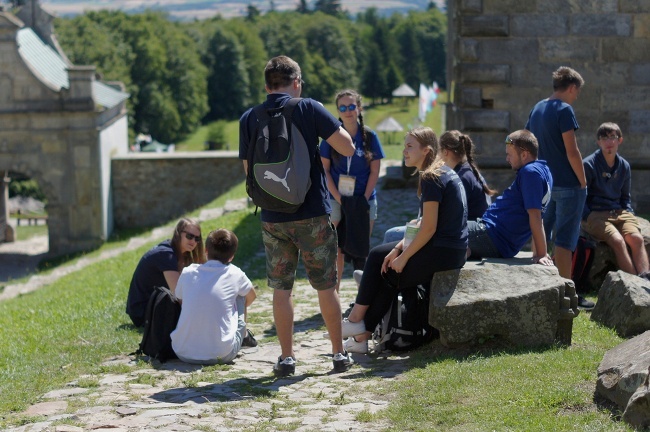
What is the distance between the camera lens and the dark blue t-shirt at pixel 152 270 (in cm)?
892

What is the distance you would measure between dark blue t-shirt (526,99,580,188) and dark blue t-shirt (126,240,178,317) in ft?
10.8

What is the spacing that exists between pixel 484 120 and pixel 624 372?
7908 millimetres

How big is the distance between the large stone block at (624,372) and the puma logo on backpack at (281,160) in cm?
220

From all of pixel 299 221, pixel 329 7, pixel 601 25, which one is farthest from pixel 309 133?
pixel 329 7

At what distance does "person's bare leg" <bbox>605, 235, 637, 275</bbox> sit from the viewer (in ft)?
30.3

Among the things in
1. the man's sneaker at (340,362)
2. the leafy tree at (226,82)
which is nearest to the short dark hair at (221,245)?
the man's sneaker at (340,362)

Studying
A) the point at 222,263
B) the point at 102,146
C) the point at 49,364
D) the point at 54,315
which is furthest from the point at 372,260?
the point at 102,146

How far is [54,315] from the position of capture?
1175cm

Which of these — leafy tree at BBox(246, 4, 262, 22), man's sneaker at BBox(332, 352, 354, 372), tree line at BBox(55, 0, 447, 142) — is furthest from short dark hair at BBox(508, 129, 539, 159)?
leafy tree at BBox(246, 4, 262, 22)

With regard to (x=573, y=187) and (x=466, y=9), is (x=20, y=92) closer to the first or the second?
(x=466, y=9)

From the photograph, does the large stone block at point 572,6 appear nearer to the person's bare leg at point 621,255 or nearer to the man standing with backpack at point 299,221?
the person's bare leg at point 621,255

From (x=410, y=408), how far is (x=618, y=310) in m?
2.45

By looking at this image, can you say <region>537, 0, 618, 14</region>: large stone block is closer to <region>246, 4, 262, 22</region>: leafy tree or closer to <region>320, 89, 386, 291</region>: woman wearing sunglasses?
<region>320, 89, 386, 291</region>: woman wearing sunglasses

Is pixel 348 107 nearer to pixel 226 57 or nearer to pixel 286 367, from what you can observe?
pixel 286 367
